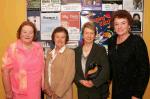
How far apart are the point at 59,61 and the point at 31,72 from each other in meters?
0.29

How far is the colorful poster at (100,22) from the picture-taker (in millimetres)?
3418

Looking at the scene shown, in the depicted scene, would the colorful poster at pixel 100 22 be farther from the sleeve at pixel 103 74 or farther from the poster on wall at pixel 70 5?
the sleeve at pixel 103 74

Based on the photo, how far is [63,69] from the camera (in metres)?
2.81

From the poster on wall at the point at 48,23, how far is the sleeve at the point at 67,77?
2.38 feet

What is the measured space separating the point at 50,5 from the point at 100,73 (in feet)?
3.77

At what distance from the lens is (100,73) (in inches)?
108

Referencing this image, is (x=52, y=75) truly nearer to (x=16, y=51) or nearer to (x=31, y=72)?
(x=31, y=72)

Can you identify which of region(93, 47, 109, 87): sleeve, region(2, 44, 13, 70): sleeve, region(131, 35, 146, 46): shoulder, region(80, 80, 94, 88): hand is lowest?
region(80, 80, 94, 88): hand

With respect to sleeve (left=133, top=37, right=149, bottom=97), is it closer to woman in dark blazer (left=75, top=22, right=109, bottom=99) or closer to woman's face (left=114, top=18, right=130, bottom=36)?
woman's face (left=114, top=18, right=130, bottom=36)

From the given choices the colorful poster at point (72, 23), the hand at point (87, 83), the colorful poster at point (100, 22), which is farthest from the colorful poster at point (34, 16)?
the hand at point (87, 83)

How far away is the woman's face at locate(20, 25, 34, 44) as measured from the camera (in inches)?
108

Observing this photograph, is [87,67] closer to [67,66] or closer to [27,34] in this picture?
[67,66]

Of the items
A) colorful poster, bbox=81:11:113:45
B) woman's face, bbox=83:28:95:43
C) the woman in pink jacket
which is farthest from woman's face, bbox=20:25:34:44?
colorful poster, bbox=81:11:113:45

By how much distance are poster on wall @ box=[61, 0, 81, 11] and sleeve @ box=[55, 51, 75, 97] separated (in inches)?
31.4
